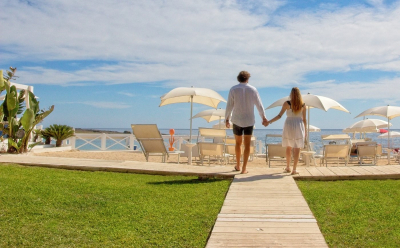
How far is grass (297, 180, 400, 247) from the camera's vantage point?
3379 millimetres

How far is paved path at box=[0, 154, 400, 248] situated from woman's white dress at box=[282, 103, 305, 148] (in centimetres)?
52

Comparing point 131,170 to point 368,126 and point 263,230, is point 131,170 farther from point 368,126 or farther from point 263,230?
point 368,126

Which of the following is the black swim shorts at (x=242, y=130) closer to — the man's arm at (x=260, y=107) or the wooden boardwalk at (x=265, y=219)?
the man's arm at (x=260, y=107)

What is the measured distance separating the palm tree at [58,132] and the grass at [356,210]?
42.9 ft

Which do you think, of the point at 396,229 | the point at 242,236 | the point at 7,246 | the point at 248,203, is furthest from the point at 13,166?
the point at 396,229

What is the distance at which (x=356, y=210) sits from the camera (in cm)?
422

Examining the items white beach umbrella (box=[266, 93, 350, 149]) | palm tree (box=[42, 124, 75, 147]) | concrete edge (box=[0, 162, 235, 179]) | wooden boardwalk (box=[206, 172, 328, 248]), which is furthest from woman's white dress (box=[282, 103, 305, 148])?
palm tree (box=[42, 124, 75, 147])

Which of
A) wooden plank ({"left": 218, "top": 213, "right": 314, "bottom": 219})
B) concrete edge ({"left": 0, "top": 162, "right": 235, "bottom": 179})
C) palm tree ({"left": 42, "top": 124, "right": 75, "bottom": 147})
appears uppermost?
palm tree ({"left": 42, "top": 124, "right": 75, "bottom": 147})

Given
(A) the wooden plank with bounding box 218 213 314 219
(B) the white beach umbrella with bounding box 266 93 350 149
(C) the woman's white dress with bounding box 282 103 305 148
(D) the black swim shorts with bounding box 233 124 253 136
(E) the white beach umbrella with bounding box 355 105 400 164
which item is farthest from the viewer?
(E) the white beach umbrella with bounding box 355 105 400 164

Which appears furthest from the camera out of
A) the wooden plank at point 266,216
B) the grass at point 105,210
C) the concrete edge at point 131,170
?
the concrete edge at point 131,170

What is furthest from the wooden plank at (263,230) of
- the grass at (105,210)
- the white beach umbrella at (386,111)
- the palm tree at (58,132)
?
the palm tree at (58,132)

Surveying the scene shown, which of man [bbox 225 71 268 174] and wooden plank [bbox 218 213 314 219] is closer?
wooden plank [bbox 218 213 314 219]

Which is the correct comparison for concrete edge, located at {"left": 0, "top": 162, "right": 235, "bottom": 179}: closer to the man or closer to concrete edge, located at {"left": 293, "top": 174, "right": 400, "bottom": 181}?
the man

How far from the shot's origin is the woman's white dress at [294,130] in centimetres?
638
